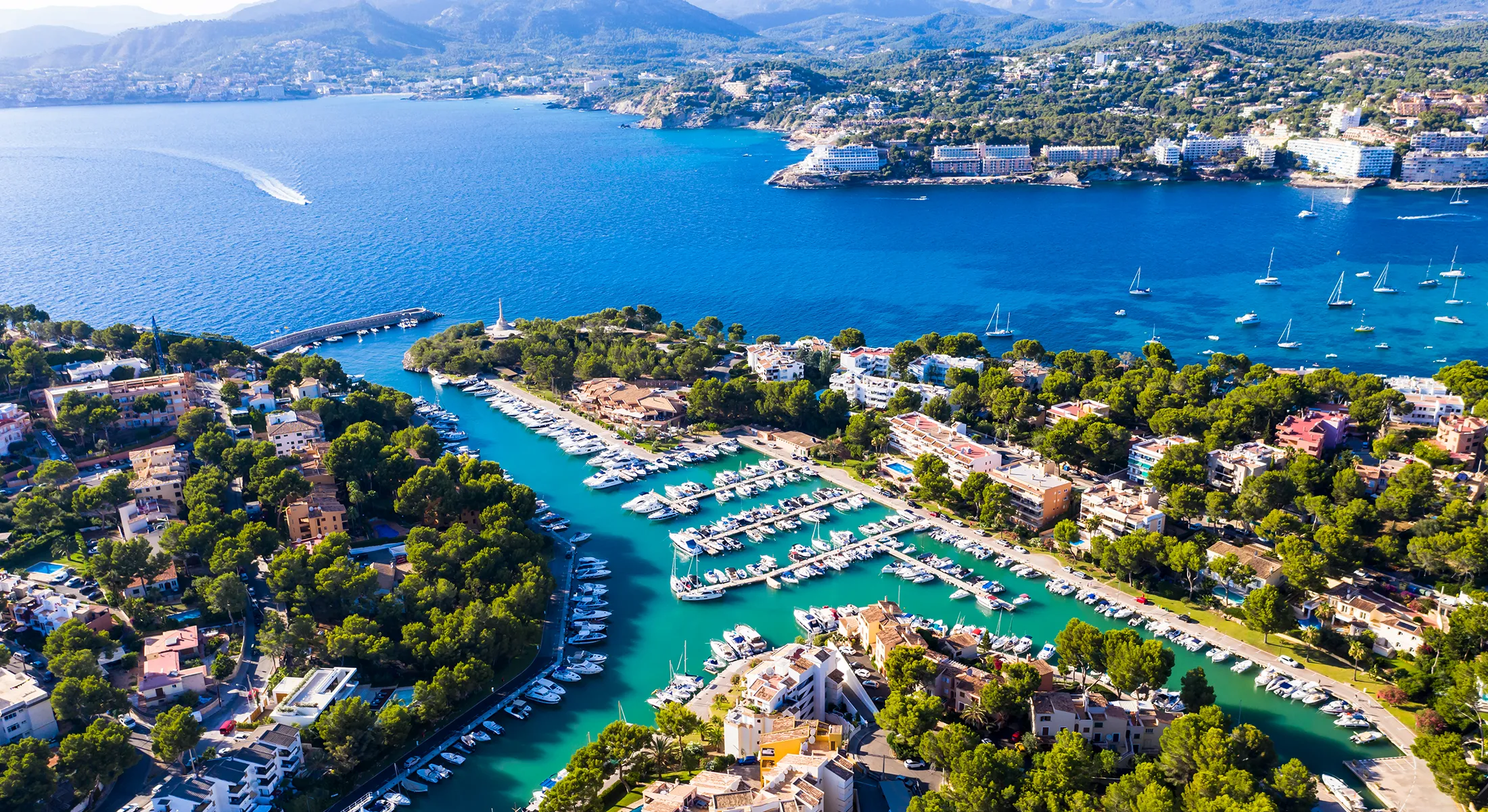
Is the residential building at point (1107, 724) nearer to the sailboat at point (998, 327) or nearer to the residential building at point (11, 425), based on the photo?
the sailboat at point (998, 327)

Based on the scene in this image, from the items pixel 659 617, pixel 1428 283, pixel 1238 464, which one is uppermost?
pixel 1428 283

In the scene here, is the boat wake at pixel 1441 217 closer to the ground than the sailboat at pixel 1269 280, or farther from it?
farther from it

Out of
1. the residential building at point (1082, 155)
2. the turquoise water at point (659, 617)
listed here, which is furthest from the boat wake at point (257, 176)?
the residential building at point (1082, 155)

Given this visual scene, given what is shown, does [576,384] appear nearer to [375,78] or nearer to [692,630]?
[692,630]

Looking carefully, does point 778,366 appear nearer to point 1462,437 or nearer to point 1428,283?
point 1462,437

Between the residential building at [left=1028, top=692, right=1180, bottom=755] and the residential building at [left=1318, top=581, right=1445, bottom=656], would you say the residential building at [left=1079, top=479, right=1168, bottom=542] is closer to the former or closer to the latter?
the residential building at [left=1318, top=581, right=1445, bottom=656]

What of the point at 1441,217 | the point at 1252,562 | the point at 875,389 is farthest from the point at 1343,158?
the point at 1252,562

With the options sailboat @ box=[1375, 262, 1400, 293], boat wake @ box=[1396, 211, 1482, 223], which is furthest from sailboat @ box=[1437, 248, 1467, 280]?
boat wake @ box=[1396, 211, 1482, 223]
